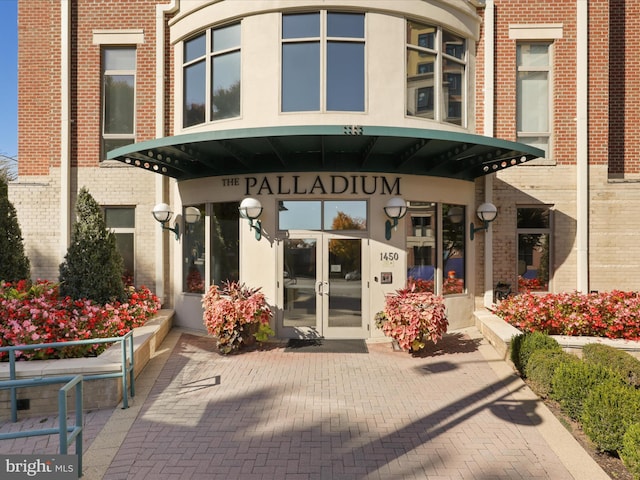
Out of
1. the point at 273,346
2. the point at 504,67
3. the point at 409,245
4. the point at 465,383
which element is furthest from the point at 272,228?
the point at 504,67

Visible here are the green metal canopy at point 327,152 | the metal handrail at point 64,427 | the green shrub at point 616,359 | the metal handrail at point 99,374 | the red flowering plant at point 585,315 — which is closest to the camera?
the metal handrail at point 64,427

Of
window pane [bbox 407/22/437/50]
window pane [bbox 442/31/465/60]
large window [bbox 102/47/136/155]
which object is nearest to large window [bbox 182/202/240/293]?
large window [bbox 102/47/136/155]

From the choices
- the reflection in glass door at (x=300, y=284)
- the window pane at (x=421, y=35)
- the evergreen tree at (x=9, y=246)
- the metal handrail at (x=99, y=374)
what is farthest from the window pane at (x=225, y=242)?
the window pane at (x=421, y=35)

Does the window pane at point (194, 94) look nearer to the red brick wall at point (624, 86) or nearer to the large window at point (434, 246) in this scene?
the large window at point (434, 246)

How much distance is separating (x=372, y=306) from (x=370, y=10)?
20.9 ft

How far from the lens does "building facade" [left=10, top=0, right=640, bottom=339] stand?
8.70m

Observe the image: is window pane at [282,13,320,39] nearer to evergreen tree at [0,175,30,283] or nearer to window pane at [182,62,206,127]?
window pane at [182,62,206,127]

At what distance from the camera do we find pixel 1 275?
28.3 ft

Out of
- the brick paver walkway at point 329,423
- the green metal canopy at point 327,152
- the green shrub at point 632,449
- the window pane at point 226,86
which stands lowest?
the brick paver walkway at point 329,423

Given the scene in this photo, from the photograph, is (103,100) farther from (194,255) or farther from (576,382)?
(576,382)

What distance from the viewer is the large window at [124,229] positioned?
34.5 ft

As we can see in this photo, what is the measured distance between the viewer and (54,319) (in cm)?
662

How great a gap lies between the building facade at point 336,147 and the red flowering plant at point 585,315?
1.89 meters

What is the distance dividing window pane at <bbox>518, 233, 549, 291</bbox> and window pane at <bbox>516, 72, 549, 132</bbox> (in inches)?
110
